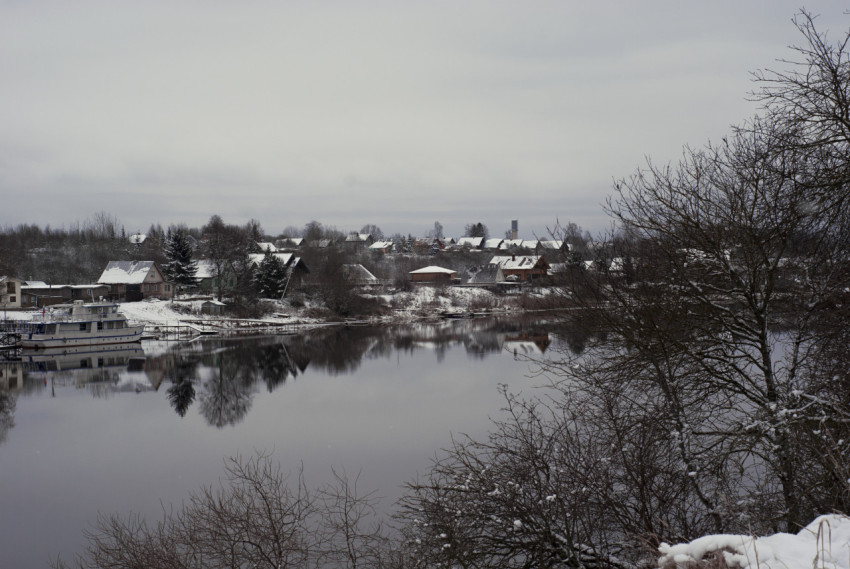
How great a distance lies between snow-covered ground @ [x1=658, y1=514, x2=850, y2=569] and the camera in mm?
3467

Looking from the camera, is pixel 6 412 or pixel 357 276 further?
pixel 357 276

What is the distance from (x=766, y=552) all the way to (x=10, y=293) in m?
68.3

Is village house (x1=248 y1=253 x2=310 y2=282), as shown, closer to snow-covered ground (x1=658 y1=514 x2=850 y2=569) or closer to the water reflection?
the water reflection

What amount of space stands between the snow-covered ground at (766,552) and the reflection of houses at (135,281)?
2602 inches

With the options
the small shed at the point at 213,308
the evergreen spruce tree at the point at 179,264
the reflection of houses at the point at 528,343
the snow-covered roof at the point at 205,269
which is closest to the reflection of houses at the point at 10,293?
the evergreen spruce tree at the point at 179,264

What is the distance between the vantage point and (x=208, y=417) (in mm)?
25859

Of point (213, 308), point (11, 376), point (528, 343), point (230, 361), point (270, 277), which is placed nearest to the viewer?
point (11, 376)

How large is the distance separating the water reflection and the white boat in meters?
1.23

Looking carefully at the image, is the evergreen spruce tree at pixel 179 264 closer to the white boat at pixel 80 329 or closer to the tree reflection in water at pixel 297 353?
the white boat at pixel 80 329

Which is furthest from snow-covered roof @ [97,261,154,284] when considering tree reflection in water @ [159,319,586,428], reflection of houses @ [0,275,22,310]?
tree reflection in water @ [159,319,586,428]

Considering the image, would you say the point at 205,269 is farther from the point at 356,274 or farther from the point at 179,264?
the point at 356,274

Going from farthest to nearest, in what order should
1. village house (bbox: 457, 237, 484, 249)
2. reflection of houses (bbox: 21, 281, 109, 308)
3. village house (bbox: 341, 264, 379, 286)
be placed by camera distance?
village house (bbox: 457, 237, 484, 249), village house (bbox: 341, 264, 379, 286), reflection of houses (bbox: 21, 281, 109, 308)

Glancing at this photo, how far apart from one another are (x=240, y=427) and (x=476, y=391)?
9553 mm

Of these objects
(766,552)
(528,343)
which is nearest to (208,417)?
(528,343)
